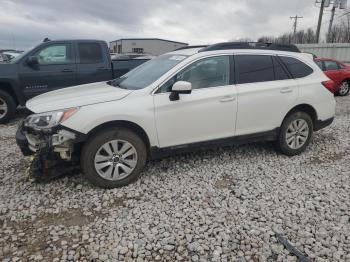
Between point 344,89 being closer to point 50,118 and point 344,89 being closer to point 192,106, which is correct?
point 192,106

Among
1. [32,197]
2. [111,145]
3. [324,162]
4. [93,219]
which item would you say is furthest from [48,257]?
[324,162]

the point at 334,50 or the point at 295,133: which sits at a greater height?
the point at 334,50

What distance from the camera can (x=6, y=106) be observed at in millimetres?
6562

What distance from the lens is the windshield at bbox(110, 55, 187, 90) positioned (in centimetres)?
387

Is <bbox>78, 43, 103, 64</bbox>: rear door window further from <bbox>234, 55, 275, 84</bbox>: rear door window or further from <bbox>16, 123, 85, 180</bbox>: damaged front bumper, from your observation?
<bbox>234, 55, 275, 84</bbox>: rear door window

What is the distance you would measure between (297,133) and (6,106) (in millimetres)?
6131

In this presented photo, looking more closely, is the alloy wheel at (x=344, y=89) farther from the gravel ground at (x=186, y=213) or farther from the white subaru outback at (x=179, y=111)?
the gravel ground at (x=186, y=213)

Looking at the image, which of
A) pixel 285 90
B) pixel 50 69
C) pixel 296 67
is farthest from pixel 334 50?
pixel 50 69

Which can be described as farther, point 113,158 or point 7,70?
point 7,70

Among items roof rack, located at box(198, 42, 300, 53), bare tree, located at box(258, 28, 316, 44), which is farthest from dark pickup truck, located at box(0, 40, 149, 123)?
bare tree, located at box(258, 28, 316, 44)

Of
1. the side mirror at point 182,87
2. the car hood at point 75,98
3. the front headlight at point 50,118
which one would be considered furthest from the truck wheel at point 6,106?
the side mirror at point 182,87

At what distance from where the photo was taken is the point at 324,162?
461 centimetres

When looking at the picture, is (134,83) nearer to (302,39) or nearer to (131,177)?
(131,177)

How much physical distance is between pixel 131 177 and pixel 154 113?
865mm
